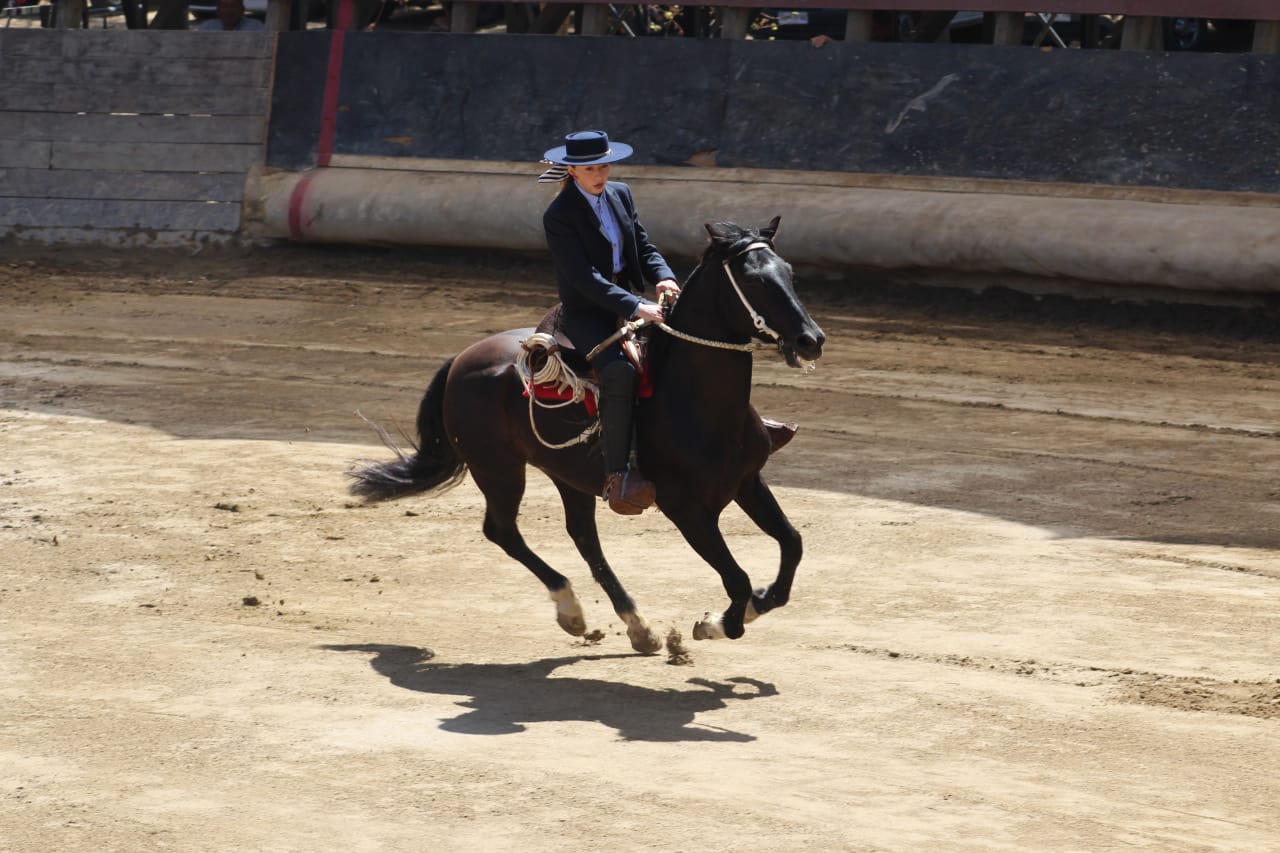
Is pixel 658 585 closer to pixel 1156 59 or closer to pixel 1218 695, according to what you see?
pixel 1218 695

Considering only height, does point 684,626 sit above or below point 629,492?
below

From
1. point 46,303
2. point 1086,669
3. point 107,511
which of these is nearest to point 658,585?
point 1086,669

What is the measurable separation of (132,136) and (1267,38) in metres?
13.0

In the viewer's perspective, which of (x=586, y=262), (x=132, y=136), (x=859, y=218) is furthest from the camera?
(x=132, y=136)

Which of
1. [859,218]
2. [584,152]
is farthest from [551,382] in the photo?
[859,218]

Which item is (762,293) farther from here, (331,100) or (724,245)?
(331,100)

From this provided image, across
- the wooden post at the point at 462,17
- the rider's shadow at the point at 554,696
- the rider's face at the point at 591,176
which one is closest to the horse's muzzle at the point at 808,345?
the rider's face at the point at 591,176

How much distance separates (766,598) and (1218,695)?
1931 mm

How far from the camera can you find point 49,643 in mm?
7871

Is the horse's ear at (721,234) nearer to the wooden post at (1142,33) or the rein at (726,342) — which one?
the rein at (726,342)

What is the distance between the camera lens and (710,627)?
24.5 feet

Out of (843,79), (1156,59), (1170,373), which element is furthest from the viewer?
(843,79)

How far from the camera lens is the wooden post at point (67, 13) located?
22.2 metres

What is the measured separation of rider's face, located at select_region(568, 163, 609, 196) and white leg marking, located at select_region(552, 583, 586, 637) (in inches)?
73.2
